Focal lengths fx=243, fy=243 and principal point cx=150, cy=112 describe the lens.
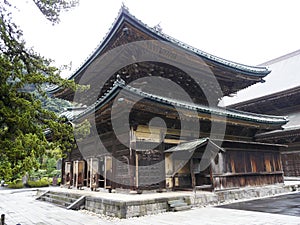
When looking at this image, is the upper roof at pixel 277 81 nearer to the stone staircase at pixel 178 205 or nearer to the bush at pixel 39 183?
the stone staircase at pixel 178 205

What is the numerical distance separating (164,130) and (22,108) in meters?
7.58

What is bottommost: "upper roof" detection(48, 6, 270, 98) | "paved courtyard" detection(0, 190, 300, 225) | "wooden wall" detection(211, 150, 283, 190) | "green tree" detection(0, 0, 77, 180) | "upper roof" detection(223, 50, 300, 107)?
"paved courtyard" detection(0, 190, 300, 225)

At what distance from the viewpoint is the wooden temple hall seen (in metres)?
10.9

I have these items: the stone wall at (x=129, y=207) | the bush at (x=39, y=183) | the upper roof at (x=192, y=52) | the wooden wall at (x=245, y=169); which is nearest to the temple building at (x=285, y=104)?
the wooden wall at (x=245, y=169)

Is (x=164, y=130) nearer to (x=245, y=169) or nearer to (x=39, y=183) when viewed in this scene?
(x=245, y=169)

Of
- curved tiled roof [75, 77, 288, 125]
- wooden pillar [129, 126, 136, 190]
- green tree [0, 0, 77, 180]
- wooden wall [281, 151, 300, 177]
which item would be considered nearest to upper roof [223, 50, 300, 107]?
wooden wall [281, 151, 300, 177]

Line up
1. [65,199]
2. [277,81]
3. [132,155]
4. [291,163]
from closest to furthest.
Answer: [132,155], [65,199], [291,163], [277,81]

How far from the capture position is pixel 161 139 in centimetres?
1208

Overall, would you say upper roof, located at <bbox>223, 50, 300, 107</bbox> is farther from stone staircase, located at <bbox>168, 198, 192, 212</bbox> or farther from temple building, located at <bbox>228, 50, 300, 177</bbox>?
stone staircase, located at <bbox>168, 198, 192, 212</bbox>

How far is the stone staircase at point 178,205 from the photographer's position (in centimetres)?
940

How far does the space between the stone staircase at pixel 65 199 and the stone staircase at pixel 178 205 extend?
4149 mm

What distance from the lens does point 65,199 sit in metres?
12.7

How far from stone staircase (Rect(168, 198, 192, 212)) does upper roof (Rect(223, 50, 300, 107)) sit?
579 inches

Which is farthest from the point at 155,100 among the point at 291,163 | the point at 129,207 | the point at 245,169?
the point at 291,163
